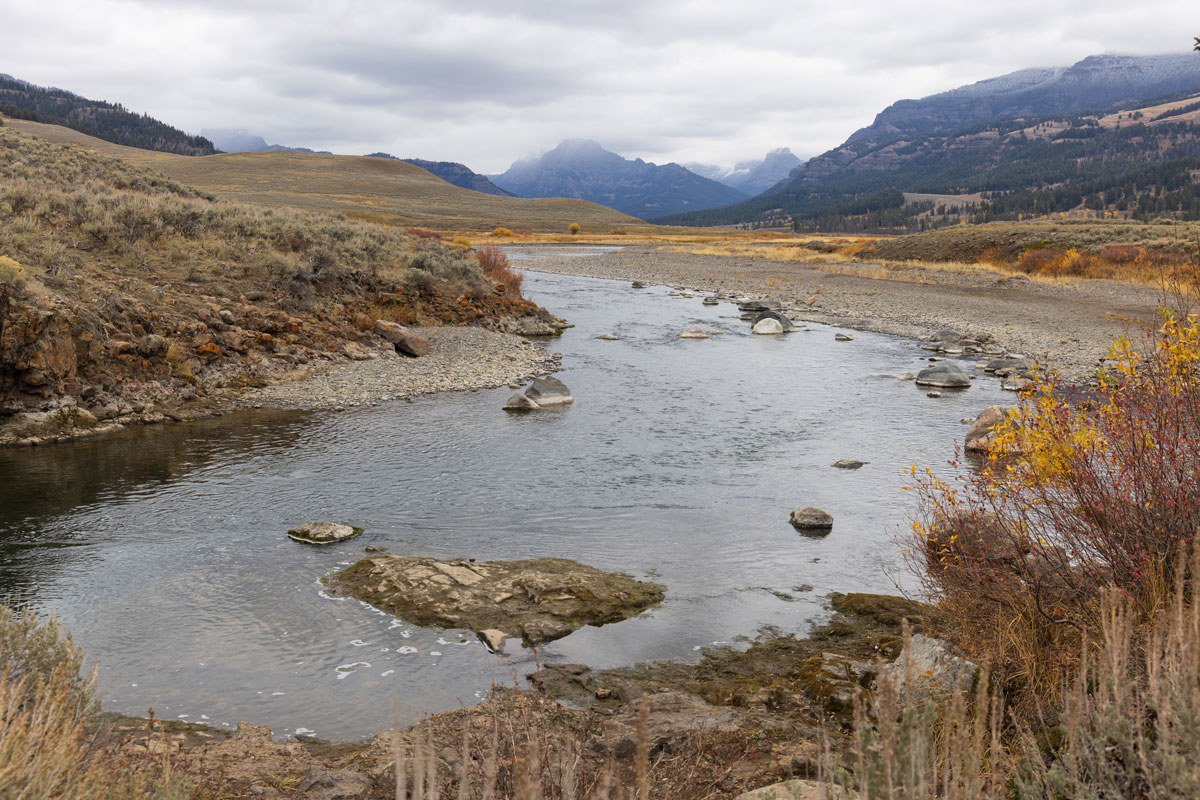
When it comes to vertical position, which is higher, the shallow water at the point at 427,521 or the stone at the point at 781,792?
the stone at the point at 781,792

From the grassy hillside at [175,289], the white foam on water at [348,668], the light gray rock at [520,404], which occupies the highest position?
the grassy hillside at [175,289]

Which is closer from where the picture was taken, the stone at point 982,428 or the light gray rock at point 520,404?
the stone at point 982,428

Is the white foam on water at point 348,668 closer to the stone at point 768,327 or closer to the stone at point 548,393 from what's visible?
the stone at point 548,393

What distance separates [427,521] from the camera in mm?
11781

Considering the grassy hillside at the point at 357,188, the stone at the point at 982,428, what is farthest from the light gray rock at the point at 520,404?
the grassy hillside at the point at 357,188

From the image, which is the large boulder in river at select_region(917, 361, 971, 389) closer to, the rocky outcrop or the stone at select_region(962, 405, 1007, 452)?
the stone at select_region(962, 405, 1007, 452)

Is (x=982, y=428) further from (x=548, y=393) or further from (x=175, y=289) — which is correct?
(x=175, y=289)

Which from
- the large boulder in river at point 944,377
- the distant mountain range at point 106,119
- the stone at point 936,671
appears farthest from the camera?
the distant mountain range at point 106,119

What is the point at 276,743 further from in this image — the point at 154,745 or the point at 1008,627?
the point at 1008,627

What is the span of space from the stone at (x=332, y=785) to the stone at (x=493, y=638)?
267 cm

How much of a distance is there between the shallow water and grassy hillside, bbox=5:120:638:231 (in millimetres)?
81945

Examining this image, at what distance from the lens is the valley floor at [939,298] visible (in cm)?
2656

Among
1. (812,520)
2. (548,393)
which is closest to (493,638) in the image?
(812,520)

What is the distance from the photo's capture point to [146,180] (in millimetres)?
32938
